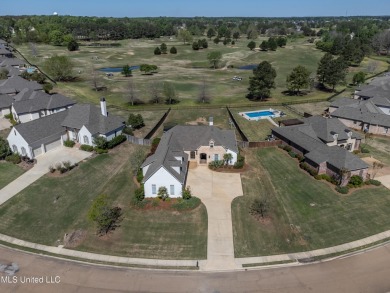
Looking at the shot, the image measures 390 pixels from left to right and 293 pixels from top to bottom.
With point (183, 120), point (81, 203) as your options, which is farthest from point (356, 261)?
point (183, 120)

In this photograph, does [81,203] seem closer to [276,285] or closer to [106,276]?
[106,276]

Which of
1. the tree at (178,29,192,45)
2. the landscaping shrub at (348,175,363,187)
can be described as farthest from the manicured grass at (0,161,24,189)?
the tree at (178,29,192,45)

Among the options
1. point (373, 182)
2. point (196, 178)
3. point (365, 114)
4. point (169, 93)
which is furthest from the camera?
point (169, 93)

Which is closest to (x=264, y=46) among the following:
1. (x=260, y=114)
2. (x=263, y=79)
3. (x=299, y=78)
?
(x=299, y=78)

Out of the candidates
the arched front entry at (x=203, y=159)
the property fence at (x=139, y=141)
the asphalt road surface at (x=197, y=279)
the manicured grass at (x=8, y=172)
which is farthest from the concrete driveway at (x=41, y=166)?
the arched front entry at (x=203, y=159)

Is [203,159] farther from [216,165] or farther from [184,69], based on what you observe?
[184,69]

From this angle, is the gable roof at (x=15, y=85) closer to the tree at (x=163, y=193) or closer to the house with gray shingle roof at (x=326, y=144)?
the tree at (x=163, y=193)
